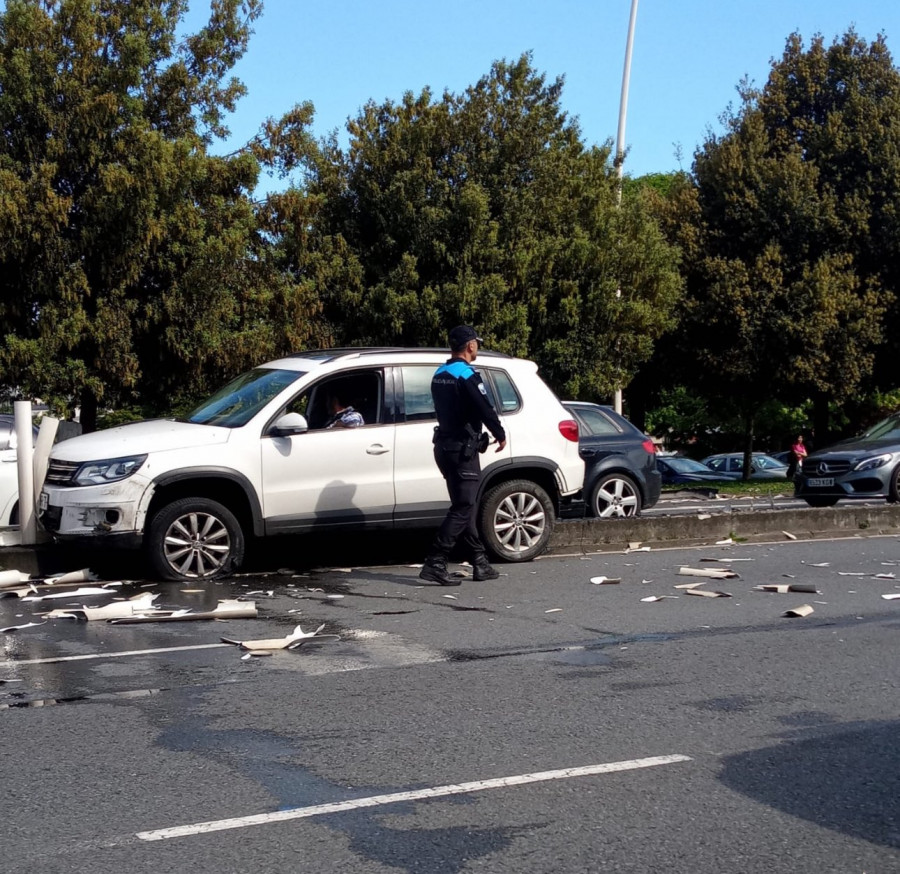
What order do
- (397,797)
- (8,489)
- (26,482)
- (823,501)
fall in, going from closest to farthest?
1. (397,797)
2. (26,482)
3. (8,489)
4. (823,501)

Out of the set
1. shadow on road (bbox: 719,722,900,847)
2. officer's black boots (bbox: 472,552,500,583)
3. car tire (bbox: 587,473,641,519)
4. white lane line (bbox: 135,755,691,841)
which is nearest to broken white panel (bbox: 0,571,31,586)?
officer's black boots (bbox: 472,552,500,583)

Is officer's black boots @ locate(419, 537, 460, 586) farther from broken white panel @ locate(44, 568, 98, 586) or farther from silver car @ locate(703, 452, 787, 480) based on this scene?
silver car @ locate(703, 452, 787, 480)

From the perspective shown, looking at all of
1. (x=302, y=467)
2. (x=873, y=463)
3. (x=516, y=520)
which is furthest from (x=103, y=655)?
(x=873, y=463)

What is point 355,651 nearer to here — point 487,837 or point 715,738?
point 715,738

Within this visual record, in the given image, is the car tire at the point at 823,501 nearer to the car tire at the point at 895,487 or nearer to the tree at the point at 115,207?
the car tire at the point at 895,487

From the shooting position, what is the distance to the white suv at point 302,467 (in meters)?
10.2

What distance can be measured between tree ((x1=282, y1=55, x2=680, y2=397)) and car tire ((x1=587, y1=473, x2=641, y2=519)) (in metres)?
8.44

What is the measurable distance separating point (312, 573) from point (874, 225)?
22198 mm

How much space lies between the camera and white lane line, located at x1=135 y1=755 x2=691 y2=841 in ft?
14.4

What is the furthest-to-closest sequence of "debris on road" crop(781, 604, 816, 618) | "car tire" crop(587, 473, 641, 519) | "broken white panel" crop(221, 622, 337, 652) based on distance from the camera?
"car tire" crop(587, 473, 641, 519), "debris on road" crop(781, 604, 816, 618), "broken white panel" crop(221, 622, 337, 652)

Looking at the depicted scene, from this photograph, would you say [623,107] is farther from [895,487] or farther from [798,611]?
[798,611]

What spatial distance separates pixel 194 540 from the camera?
404 inches

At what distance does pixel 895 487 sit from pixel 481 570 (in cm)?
915

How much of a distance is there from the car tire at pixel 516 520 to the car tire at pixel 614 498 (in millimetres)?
2737
